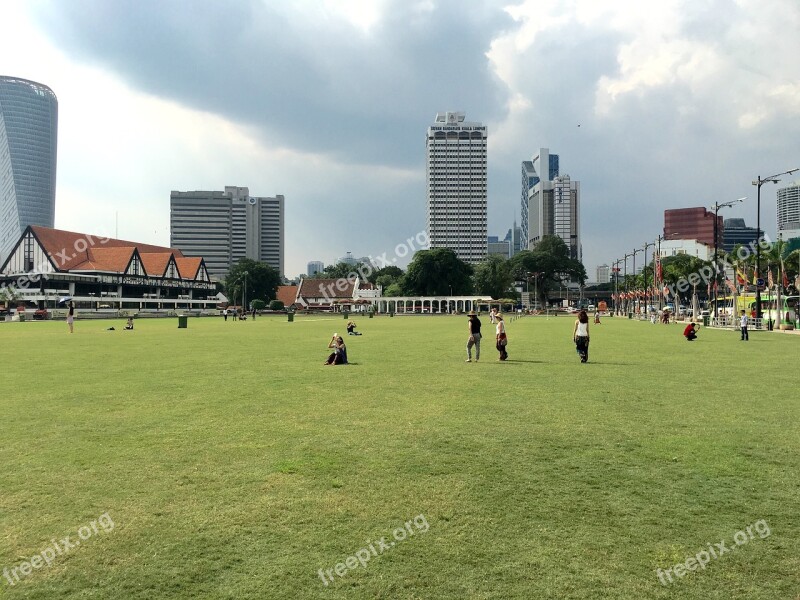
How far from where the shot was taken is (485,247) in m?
193

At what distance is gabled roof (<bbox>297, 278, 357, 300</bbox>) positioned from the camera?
421ft

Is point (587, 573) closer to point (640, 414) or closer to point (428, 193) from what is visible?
point (640, 414)

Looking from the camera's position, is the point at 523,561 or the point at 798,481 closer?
the point at 523,561

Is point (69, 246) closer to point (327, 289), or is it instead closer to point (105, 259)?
point (105, 259)

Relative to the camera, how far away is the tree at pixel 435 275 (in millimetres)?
109750

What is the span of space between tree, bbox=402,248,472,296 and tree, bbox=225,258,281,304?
30.7 meters

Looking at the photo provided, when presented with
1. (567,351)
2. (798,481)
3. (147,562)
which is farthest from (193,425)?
(567,351)

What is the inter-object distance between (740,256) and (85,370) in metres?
68.7

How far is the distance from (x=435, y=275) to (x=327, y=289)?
1170 inches

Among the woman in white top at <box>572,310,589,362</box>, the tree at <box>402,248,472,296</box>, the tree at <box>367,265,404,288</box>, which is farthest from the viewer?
the tree at <box>367,265,404,288</box>

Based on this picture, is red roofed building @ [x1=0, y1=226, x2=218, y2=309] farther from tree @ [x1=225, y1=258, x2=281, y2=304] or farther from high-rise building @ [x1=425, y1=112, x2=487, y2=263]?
high-rise building @ [x1=425, y1=112, x2=487, y2=263]

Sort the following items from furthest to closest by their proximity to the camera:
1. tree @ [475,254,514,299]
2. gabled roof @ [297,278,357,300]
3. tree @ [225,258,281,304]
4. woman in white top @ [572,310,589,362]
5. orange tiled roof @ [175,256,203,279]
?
gabled roof @ [297,278,357,300] < tree @ [475,254,514,299] < orange tiled roof @ [175,256,203,279] < tree @ [225,258,281,304] < woman in white top @ [572,310,589,362]

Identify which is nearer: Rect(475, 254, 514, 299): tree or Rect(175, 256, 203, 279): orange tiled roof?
Rect(175, 256, 203, 279): orange tiled roof

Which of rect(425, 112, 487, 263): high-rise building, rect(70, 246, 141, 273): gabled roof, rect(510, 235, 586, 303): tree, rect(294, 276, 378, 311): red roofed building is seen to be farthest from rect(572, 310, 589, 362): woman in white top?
rect(425, 112, 487, 263): high-rise building
